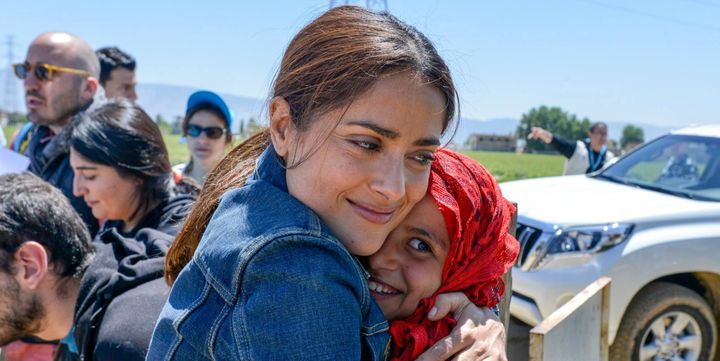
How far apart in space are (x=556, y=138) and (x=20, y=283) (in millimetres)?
7576

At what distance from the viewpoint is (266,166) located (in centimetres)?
127

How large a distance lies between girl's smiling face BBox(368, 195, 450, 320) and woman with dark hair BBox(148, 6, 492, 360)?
0.37ft

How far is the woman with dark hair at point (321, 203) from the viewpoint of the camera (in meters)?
1.05

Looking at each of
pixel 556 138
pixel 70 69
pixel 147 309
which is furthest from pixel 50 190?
pixel 556 138

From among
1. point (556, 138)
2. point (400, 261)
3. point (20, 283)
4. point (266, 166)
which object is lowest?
point (556, 138)

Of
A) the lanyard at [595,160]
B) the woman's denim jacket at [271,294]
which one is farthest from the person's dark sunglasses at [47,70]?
the lanyard at [595,160]

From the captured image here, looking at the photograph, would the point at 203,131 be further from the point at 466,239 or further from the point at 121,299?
the point at 466,239

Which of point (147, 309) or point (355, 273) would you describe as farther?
point (147, 309)

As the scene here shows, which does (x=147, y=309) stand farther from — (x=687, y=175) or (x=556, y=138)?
(x=556, y=138)

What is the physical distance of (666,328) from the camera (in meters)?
4.69

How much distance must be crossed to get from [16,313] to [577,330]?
6.28ft

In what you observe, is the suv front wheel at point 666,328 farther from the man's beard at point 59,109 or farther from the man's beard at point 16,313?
the man's beard at point 59,109

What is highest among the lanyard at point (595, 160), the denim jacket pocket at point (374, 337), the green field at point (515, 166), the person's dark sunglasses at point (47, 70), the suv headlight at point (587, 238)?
the denim jacket pocket at point (374, 337)

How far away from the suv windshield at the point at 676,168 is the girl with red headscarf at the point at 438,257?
13.5 feet
